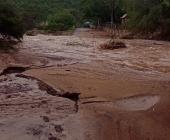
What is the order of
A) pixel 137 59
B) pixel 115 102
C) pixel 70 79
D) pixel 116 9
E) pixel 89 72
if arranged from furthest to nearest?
pixel 116 9 → pixel 137 59 → pixel 89 72 → pixel 70 79 → pixel 115 102

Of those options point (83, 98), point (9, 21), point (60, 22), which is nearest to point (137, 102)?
point (83, 98)

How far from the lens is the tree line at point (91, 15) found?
24.2 metres

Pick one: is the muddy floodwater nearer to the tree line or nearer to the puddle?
the puddle

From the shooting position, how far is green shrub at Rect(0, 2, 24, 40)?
23.6m

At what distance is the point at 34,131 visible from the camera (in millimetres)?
10258

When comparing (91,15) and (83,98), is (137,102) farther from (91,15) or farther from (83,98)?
(91,15)

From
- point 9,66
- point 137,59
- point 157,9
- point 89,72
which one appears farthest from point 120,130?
point 157,9

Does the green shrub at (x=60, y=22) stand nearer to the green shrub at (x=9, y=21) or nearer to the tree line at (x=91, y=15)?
the tree line at (x=91, y=15)

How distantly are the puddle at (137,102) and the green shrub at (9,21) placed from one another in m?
11.9

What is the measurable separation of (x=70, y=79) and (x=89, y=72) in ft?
6.58

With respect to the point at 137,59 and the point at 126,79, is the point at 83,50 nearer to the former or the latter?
the point at 137,59

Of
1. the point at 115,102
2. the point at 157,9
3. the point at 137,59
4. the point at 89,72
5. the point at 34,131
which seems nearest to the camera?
the point at 34,131

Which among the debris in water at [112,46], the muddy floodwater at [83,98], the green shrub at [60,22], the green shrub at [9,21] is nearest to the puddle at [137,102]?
the muddy floodwater at [83,98]

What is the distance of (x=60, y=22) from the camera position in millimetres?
69000
